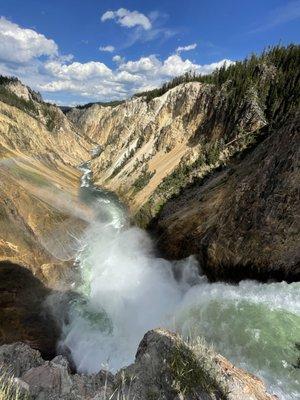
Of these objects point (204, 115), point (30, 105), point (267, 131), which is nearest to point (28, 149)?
point (204, 115)

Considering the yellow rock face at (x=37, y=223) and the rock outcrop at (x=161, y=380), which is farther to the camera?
the yellow rock face at (x=37, y=223)

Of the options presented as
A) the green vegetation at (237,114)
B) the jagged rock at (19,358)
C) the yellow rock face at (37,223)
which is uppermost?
the green vegetation at (237,114)

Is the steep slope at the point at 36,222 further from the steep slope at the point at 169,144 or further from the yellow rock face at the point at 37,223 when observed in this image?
the steep slope at the point at 169,144

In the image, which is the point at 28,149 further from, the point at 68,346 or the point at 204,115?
the point at 68,346

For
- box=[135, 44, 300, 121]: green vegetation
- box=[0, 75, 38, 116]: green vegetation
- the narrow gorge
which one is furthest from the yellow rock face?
box=[0, 75, 38, 116]: green vegetation

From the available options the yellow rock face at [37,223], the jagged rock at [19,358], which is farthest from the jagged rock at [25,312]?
the jagged rock at [19,358]

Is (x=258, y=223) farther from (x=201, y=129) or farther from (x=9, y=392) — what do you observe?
(x=201, y=129)

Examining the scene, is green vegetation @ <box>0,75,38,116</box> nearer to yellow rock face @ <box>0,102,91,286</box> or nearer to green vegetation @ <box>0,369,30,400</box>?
yellow rock face @ <box>0,102,91,286</box>
